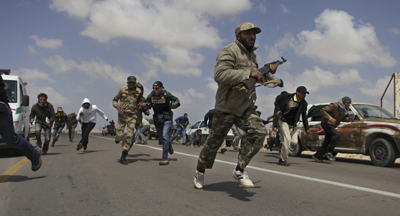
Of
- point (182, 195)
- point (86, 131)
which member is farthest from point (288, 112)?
point (86, 131)

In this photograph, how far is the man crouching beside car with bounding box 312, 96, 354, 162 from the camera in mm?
8617

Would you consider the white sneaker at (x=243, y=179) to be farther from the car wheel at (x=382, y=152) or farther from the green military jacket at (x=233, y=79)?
the car wheel at (x=382, y=152)

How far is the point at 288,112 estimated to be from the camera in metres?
7.99

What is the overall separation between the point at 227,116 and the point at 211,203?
→ 1057 millimetres

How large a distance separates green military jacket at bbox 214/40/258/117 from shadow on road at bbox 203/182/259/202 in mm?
1006

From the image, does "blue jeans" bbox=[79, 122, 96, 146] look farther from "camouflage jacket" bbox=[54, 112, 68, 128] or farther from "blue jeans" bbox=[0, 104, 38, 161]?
"blue jeans" bbox=[0, 104, 38, 161]

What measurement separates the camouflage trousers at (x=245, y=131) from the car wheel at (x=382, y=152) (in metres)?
5.68

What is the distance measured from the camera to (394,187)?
4.90 m

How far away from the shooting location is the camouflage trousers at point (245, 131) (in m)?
3.90

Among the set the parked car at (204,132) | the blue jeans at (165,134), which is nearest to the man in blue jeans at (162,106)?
the blue jeans at (165,134)

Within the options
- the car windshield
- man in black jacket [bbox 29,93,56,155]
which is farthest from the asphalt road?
man in black jacket [bbox 29,93,56,155]

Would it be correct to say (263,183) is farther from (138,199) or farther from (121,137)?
(121,137)

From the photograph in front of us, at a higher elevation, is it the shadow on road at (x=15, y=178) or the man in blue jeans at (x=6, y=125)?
the man in blue jeans at (x=6, y=125)

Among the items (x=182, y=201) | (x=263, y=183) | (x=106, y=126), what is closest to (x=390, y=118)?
(x=263, y=183)
